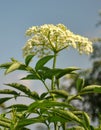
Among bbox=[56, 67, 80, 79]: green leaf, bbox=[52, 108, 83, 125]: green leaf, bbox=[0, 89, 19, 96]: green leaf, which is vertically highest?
bbox=[56, 67, 80, 79]: green leaf

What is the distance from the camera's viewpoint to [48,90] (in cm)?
329

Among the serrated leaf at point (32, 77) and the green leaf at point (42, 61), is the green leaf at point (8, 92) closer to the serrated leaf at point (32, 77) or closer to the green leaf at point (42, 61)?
the serrated leaf at point (32, 77)

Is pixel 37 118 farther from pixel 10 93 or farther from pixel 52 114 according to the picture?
pixel 10 93

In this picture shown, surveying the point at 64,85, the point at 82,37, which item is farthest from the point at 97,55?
the point at 82,37

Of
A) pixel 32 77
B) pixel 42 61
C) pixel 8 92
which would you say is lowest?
pixel 8 92

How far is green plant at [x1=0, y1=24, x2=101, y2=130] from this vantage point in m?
2.53

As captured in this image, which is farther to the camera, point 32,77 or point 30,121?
point 32,77

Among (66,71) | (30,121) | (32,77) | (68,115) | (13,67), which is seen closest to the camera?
(68,115)

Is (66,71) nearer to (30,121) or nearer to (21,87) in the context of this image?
(21,87)

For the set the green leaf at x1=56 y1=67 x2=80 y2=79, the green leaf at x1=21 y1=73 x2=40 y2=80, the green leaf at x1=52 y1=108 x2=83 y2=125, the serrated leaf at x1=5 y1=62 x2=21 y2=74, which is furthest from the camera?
the green leaf at x1=21 y1=73 x2=40 y2=80

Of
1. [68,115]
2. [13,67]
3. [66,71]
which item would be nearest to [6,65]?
[13,67]

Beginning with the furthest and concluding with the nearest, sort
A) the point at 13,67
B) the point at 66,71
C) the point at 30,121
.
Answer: the point at 66,71 < the point at 13,67 < the point at 30,121

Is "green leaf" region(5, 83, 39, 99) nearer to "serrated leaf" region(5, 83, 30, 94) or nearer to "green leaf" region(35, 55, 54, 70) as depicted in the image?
"serrated leaf" region(5, 83, 30, 94)

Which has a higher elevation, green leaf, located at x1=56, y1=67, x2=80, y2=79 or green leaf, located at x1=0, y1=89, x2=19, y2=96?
green leaf, located at x1=56, y1=67, x2=80, y2=79
